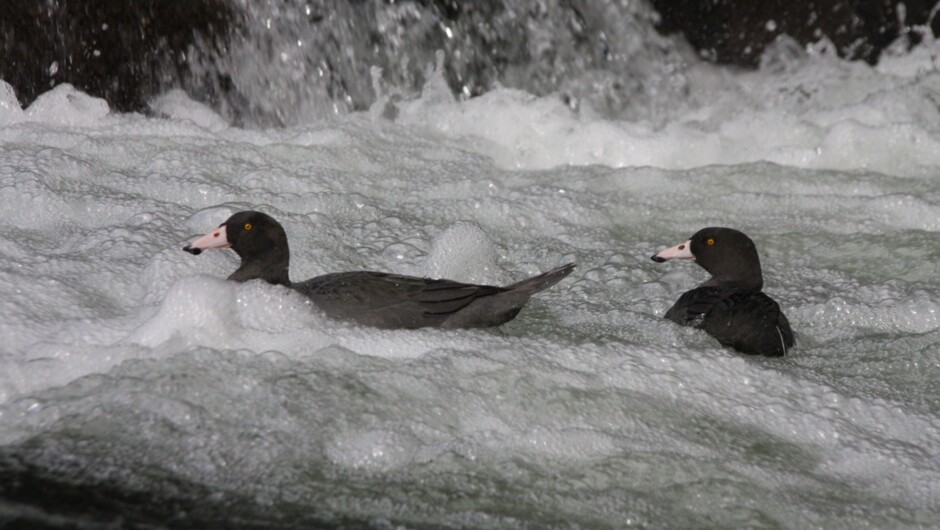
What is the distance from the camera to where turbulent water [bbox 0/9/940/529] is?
2.92 m

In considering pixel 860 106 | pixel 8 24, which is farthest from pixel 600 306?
pixel 8 24

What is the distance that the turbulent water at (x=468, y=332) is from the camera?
2.92 meters

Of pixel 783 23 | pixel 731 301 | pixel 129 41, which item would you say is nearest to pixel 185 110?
pixel 129 41

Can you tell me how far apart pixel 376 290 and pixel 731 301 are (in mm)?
1241

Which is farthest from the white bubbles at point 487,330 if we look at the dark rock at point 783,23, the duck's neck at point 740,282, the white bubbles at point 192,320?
the dark rock at point 783,23

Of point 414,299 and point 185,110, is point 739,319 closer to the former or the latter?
point 414,299

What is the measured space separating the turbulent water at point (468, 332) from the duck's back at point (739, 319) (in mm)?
69

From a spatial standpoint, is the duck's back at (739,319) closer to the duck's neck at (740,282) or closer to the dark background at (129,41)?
the duck's neck at (740,282)

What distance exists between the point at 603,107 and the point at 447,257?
3387 mm

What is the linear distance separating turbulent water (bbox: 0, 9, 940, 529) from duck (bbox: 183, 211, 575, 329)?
0.29 feet

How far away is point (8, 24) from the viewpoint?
6.66 m

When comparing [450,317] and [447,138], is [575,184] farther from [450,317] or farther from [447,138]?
[450,317]

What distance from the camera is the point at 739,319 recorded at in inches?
165

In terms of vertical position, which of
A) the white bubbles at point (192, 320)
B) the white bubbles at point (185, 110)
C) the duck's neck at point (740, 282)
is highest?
the white bubbles at point (185, 110)
